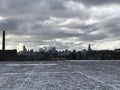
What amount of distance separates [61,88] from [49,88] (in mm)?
669

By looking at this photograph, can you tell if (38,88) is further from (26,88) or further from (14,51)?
(14,51)

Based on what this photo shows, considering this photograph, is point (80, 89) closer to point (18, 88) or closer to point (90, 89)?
point (90, 89)

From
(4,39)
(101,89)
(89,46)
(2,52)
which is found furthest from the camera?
(89,46)

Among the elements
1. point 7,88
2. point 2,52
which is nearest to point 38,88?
point 7,88

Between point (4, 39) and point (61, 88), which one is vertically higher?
point (4, 39)

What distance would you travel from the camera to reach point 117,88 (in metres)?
15.9

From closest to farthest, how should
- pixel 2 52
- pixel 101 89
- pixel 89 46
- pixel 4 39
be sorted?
1. pixel 101 89
2. pixel 2 52
3. pixel 4 39
4. pixel 89 46

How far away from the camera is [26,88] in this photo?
52.5 ft

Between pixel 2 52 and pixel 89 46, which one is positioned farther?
pixel 89 46

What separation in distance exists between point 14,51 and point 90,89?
99061 millimetres

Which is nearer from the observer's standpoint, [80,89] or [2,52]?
[80,89]

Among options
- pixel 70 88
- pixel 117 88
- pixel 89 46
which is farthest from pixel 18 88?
pixel 89 46

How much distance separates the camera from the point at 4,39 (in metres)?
122

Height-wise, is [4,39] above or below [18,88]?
above
